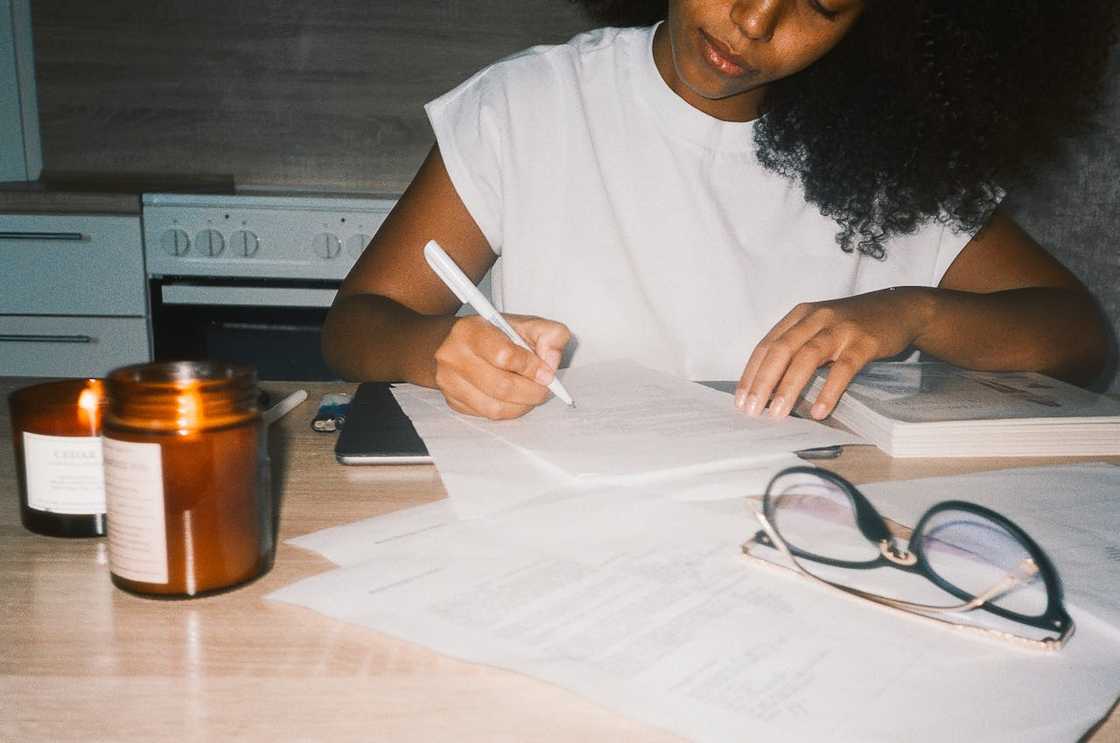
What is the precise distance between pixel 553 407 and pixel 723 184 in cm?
58

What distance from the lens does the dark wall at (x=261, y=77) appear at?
239 centimetres

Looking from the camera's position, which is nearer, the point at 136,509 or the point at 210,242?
the point at 136,509

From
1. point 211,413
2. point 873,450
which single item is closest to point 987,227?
point 873,450

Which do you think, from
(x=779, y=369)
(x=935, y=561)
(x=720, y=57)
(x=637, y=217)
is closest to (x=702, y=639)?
(x=935, y=561)

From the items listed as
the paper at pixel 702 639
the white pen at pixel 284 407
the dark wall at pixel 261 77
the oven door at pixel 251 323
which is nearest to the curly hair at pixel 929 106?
the white pen at pixel 284 407

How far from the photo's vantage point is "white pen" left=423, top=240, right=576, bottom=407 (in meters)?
0.70

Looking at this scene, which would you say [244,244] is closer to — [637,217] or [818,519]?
[637,217]

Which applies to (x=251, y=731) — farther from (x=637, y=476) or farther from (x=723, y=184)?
(x=723, y=184)

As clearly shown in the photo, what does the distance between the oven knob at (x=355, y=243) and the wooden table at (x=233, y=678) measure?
60.4 inches

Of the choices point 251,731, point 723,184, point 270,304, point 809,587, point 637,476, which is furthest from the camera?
point 270,304

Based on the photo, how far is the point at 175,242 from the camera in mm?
1988

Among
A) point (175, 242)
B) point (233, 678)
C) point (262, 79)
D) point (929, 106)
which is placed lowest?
point (233, 678)

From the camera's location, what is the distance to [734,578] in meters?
0.48

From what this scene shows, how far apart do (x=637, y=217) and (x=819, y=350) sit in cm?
48
